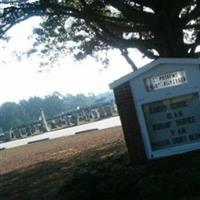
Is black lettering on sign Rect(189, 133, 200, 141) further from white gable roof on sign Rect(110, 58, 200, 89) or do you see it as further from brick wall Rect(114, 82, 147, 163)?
white gable roof on sign Rect(110, 58, 200, 89)

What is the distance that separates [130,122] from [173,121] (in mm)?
1107

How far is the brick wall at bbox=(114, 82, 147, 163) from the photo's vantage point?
549 inches

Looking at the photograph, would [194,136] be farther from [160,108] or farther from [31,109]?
[31,109]

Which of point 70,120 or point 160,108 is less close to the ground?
point 70,120

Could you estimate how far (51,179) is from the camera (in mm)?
17062

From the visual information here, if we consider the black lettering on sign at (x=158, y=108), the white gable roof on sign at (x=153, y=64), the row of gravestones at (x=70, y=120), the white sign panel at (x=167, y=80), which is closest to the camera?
the white gable roof on sign at (x=153, y=64)

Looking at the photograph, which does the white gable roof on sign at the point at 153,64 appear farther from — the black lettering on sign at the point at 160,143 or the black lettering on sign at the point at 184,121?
the black lettering on sign at the point at 160,143

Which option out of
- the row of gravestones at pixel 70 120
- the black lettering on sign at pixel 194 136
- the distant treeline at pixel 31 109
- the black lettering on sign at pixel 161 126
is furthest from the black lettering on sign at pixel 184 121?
the distant treeline at pixel 31 109

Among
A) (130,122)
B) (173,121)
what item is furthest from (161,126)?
(130,122)

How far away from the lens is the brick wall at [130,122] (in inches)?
549

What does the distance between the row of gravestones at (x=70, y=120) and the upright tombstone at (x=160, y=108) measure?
45.1 m

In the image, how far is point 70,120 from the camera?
6556cm

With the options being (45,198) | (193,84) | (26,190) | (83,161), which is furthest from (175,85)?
(83,161)

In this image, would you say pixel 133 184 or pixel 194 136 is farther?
pixel 194 136
